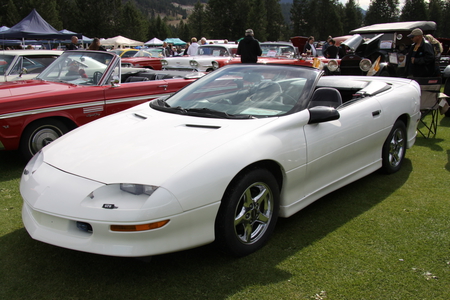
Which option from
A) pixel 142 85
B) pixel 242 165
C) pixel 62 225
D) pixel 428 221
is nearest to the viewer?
pixel 62 225

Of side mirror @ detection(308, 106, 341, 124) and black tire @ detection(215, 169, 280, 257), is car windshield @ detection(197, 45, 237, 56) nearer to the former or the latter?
side mirror @ detection(308, 106, 341, 124)

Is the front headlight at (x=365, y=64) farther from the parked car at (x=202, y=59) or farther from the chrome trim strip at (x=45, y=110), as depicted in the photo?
the chrome trim strip at (x=45, y=110)

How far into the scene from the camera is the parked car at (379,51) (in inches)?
376

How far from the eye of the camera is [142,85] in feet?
19.8

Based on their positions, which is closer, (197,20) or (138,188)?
(138,188)

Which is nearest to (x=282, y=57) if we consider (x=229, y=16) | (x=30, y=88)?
(x=30, y=88)

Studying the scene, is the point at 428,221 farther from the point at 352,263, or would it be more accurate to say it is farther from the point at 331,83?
the point at 331,83

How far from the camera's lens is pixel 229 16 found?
6612 centimetres

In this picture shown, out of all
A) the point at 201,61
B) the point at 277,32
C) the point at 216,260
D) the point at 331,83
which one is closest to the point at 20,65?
the point at 201,61

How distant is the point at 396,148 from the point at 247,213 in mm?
2641

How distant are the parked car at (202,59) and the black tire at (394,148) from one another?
6323 millimetres

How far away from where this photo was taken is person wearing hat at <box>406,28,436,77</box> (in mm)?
7273

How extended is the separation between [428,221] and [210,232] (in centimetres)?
211

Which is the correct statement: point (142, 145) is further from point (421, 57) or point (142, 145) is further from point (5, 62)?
point (421, 57)
